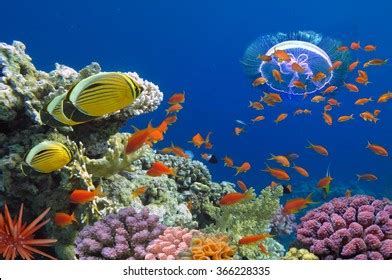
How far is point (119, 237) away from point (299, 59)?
269 inches

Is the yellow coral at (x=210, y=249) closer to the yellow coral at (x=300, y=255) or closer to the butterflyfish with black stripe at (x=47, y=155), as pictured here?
the yellow coral at (x=300, y=255)

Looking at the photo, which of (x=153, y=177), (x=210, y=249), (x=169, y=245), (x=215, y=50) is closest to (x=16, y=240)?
(x=169, y=245)

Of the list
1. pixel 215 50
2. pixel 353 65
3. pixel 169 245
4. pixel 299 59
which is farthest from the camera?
pixel 215 50

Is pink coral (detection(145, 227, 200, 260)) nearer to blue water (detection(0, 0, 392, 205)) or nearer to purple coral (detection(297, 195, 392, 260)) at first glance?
purple coral (detection(297, 195, 392, 260))

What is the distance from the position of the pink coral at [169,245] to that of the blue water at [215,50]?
166 ft

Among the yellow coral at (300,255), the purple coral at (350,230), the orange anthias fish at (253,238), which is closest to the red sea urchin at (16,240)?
the orange anthias fish at (253,238)

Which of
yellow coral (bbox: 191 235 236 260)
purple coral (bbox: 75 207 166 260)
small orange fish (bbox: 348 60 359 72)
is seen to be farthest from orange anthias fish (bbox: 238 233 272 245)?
small orange fish (bbox: 348 60 359 72)

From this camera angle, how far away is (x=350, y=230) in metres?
3.86

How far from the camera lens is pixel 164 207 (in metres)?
5.49

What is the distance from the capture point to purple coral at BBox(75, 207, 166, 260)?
12.1 feet

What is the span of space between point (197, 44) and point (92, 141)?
58.9 meters

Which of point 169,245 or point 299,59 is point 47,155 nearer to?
point 169,245

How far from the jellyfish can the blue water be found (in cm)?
4397
